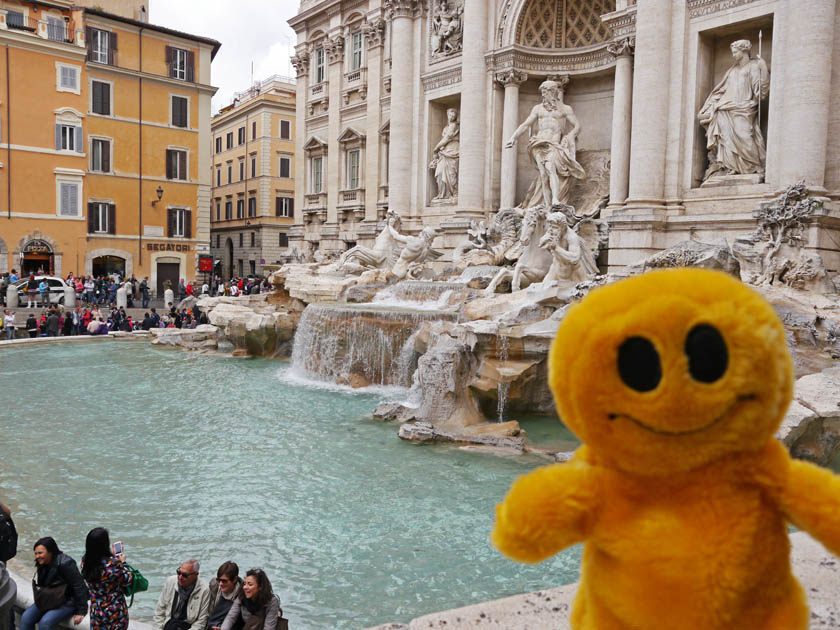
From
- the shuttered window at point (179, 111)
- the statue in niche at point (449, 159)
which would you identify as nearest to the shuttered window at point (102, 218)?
the shuttered window at point (179, 111)

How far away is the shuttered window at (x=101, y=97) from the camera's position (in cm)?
2870

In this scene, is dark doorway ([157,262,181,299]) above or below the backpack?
above

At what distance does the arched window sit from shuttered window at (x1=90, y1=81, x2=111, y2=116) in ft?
62.8

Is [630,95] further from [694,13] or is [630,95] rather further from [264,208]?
[264,208]

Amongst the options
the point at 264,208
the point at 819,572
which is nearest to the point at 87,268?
the point at 264,208

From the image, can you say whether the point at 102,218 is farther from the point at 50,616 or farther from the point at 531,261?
the point at 50,616

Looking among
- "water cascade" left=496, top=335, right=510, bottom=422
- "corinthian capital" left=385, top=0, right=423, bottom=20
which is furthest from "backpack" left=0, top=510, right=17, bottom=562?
"corinthian capital" left=385, top=0, right=423, bottom=20

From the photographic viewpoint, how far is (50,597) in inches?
151

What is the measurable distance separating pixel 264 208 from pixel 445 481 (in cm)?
3476

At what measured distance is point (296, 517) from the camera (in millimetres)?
5934

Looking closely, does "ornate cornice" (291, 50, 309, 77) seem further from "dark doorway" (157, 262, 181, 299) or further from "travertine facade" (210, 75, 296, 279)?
"travertine facade" (210, 75, 296, 279)

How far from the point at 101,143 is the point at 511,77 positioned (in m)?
19.1

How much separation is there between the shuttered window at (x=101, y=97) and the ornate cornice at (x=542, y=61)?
18309 millimetres

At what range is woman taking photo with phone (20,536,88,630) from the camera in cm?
385
